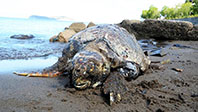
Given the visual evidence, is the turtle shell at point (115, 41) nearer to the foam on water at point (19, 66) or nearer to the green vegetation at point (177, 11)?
the foam on water at point (19, 66)

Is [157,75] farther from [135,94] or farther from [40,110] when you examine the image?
[40,110]

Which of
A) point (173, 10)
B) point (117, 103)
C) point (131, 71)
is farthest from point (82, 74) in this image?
point (173, 10)

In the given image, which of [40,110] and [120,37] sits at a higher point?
[120,37]

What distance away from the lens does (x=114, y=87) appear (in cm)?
250

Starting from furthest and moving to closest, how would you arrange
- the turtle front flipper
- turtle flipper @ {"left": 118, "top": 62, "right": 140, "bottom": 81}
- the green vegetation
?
1. the green vegetation
2. turtle flipper @ {"left": 118, "top": 62, "right": 140, "bottom": 81}
3. the turtle front flipper

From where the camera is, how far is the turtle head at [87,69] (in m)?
2.36

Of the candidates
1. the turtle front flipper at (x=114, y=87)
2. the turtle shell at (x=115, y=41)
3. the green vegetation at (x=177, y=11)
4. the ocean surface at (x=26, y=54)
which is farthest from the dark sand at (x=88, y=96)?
the green vegetation at (x=177, y=11)

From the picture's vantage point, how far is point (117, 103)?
2.31 metres

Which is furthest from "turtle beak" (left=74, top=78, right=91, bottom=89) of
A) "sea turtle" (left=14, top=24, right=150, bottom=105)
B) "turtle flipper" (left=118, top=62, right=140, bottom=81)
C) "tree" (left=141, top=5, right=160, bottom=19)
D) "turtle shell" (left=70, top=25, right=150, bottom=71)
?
"tree" (left=141, top=5, right=160, bottom=19)

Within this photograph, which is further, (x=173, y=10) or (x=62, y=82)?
(x=173, y=10)

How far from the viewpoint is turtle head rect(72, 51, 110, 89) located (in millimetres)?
2363

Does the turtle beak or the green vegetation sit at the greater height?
the green vegetation

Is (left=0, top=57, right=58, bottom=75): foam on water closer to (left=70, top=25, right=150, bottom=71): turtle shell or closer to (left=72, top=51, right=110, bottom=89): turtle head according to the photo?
(left=70, top=25, right=150, bottom=71): turtle shell

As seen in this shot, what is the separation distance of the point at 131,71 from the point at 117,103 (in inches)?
38.1
